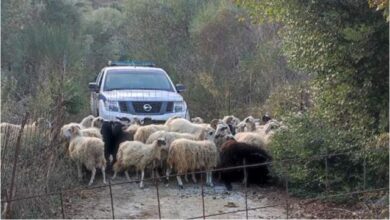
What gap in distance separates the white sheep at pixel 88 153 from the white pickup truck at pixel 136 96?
3631 mm

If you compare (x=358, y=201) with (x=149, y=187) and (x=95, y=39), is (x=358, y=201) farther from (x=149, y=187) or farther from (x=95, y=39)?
(x=95, y=39)

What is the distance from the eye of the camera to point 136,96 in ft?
51.5

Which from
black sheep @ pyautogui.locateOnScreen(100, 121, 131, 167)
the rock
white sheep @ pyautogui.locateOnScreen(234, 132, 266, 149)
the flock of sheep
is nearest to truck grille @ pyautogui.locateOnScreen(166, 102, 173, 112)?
black sheep @ pyautogui.locateOnScreen(100, 121, 131, 167)

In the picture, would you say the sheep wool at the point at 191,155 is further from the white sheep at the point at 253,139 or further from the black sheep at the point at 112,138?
the black sheep at the point at 112,138

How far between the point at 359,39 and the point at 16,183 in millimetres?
5358

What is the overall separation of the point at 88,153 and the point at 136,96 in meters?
4.60

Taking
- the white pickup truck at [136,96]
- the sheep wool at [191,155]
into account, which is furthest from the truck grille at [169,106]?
the sheep wool at [191,155]

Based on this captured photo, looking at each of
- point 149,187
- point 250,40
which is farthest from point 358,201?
point 250,40

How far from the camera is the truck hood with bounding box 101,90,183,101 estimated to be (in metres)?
15.6

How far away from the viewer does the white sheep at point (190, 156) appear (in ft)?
36.6

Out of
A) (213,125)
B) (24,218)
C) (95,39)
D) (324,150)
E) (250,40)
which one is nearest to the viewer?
(24,218)

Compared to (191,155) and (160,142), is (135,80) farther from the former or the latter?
(191,155)

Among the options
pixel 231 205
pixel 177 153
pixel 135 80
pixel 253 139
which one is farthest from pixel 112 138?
pixel 135 80

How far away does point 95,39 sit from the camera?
36.1 metres
